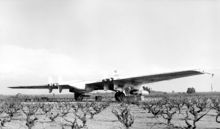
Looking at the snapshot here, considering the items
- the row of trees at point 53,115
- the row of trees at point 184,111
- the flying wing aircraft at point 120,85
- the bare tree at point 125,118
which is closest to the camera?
the bare tree at point 125,118

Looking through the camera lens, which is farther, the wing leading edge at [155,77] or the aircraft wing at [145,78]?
the aircraft wing at [145,78]

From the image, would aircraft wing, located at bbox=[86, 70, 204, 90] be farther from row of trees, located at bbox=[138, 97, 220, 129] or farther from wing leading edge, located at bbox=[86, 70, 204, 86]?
row of trees, located at bbox=[138, 97, 220, 129]

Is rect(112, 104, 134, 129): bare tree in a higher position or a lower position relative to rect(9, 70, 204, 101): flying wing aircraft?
lower

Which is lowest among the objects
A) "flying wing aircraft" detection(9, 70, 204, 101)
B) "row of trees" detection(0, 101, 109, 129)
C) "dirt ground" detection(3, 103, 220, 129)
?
"dirt ground" detection(3, 103, 220, 129)

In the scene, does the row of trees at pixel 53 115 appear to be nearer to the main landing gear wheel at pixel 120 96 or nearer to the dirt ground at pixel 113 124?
the dirt ground at pixel 113 124

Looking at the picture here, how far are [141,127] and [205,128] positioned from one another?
9.37ft

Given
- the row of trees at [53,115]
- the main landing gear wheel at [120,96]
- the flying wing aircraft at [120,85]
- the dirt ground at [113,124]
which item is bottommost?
the dirt ground at [113,124]

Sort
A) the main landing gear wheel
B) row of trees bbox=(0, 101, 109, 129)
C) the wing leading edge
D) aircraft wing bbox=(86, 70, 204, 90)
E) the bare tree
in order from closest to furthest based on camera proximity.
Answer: the bare tree
row of trees bbox=(0, 101, 109, 129)
the wing leading edge
aircraft wing bbox=(86, 70, 204, 90)
the main landing gear wheel

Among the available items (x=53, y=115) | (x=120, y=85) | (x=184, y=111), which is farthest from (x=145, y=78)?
(x=53, y=115)

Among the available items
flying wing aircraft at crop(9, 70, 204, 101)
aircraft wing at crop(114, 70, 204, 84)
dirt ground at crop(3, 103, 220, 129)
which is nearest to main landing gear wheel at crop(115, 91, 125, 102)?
flying wing aircraft at crop(9, 70, 204, 101)

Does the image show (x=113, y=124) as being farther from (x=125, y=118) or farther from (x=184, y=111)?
(x=184, y=111)

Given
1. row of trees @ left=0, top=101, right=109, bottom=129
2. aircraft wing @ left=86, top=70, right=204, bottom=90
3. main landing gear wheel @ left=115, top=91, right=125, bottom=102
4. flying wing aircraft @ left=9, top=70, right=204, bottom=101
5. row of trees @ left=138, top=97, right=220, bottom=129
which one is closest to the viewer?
row of trees @ left=0, top=101, right=109, bottom=129

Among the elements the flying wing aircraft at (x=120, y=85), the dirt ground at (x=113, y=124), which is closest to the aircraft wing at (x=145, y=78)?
the flying wing aircraft at (x=120, y=85)

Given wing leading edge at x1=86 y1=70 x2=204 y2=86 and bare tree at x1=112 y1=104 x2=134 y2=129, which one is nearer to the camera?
bare tree at x1=112 y1=104 x2=134 y2=129
